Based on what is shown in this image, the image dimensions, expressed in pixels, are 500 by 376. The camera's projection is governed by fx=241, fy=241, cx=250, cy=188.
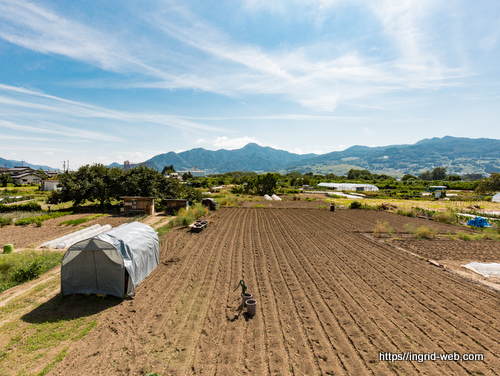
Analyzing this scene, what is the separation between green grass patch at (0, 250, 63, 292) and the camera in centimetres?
902

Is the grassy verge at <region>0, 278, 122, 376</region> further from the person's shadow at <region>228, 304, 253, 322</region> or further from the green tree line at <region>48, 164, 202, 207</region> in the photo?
the green tree line at <region>48, 164, 202, 207</region>

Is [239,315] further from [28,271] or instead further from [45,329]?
[28,271]

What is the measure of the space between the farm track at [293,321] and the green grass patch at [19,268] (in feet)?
14.9

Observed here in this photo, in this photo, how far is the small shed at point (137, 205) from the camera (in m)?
24.2

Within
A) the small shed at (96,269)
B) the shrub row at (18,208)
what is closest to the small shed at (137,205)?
the shrub row at (18,208)

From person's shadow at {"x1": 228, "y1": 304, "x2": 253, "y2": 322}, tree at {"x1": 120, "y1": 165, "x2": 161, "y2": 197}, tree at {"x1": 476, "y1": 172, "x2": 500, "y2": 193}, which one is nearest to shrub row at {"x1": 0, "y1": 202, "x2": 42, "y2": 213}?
tree at {"x1": 120, "y1": 165, "x2": 161, "y2": 197}

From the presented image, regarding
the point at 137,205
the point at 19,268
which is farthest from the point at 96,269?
the point at 137,205

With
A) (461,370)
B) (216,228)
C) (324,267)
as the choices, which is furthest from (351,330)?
(216,228)

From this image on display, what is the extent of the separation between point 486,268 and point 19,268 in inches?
770

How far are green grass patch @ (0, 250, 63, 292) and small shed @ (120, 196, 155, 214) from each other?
1393cm

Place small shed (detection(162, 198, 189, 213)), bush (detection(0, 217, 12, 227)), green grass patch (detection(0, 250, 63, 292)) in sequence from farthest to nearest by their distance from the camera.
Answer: small shed (detection(162, 198, 189, 213)), bush (detection(0, 217, 12, 227)), green grass patch (detection(0, 250, 63, 292))

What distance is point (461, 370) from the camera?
520cm

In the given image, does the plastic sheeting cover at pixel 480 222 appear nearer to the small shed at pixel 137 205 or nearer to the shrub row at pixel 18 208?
the small shed at pixel 137 205

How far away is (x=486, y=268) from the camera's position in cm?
1081
